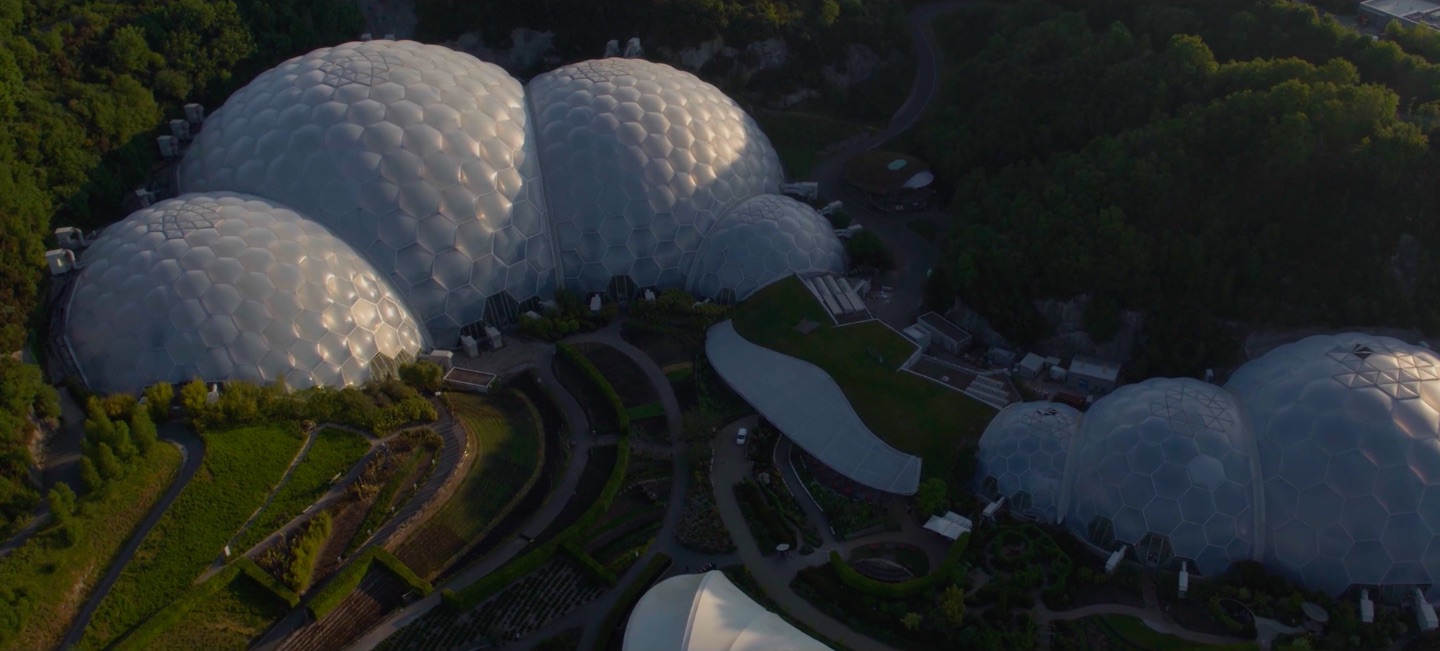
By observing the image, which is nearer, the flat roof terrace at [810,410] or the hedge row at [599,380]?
the flat roof terrace at [810,410]

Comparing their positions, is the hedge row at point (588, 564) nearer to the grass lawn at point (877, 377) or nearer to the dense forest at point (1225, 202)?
the grass lawn at point (877, 377)

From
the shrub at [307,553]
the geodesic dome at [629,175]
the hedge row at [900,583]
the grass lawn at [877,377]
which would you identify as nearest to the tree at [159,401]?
the shrub at [307,553]

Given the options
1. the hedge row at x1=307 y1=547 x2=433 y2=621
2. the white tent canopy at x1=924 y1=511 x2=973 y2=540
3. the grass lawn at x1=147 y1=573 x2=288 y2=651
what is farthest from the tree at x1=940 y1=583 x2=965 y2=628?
the grass lawn at x1=147 y1=573 x2=288 y2=651

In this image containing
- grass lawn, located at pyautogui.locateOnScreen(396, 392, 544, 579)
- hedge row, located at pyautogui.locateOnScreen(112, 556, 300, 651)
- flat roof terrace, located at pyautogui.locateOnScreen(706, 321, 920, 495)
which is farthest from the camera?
flat roof terrace, located at pyautogui.locateOnScreen(706, 321, 920, 495)

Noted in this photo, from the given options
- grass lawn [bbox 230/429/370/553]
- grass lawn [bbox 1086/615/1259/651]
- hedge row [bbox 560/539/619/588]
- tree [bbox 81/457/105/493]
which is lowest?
grass lawn [bbox 1086/615/1259/651]

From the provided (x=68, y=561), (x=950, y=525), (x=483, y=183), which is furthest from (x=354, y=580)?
(x=950, y=525)

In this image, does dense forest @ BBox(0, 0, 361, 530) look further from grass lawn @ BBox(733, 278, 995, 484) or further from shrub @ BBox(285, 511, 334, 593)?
grass lawn @ BBox(733, 278, 995, 484)
